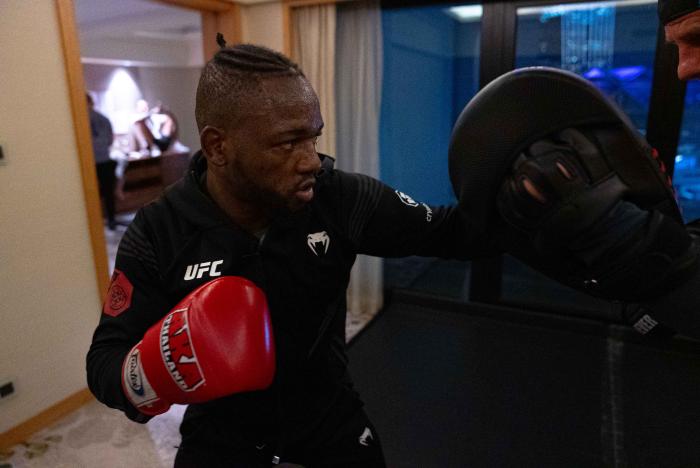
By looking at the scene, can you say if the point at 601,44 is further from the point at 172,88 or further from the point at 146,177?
the point at 172,88

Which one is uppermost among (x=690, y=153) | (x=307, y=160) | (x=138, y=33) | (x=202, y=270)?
(x=138, y=33)

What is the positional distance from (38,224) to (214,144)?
1.46 meters

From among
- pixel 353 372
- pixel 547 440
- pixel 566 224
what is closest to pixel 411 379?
pixel 353 372

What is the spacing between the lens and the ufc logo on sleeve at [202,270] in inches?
39.4

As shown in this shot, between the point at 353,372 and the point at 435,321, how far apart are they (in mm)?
808

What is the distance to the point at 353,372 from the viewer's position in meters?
2.56

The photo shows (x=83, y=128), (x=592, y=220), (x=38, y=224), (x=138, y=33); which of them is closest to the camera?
(x=592, y=220)

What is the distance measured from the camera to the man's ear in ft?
3.26

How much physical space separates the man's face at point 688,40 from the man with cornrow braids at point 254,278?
1.60ft

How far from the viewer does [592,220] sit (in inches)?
24.3

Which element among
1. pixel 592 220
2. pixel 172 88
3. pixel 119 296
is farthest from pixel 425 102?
pixel 172 88

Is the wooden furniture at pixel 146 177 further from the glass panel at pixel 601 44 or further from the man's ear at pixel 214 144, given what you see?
the man's ear at pixel 214 144

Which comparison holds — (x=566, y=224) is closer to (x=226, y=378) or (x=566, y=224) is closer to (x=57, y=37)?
(x=226, y=378)

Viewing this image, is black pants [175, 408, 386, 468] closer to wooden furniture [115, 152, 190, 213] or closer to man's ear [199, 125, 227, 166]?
man's ear [199, 125, 227, 166]
